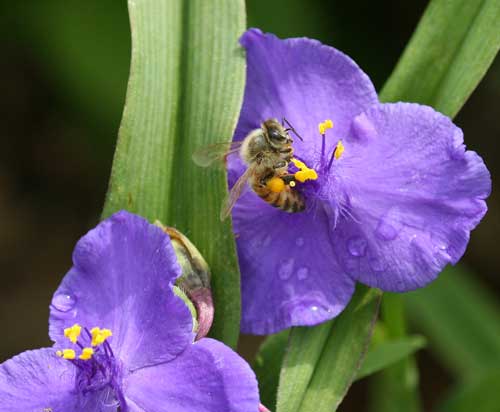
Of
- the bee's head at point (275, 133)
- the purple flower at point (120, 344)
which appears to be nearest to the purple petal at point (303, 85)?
the bee's head at point (275, 133)

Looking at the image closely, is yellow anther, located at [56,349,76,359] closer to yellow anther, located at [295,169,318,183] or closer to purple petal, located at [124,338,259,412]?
purple petal, located at [124,338,259,412]

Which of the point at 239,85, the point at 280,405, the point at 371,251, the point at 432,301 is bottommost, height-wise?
the point at 432,301

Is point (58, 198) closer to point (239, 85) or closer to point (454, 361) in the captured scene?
point (454, 361)

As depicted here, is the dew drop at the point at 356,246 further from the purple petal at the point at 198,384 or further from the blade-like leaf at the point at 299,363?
the purple petal at the point at 198,384

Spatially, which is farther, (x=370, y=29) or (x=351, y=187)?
(x=370, y=29)

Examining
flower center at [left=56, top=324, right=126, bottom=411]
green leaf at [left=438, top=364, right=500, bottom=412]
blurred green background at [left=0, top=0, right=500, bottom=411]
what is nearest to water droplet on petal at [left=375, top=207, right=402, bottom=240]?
flower center at [left=56, top=324, right=126, bottom=411]

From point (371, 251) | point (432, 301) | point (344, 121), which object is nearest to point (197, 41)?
point (344, 121)

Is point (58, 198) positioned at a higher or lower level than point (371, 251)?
lower
